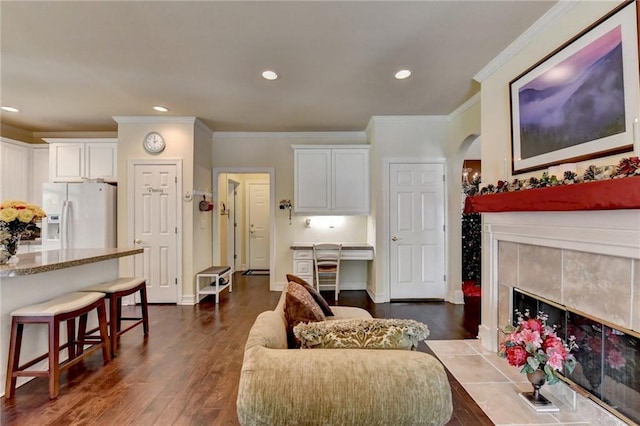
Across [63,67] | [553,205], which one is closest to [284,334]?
[553,205]

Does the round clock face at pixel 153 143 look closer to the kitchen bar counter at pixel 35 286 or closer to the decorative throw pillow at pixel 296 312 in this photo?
the kitchen bar counter at pixel 35 286

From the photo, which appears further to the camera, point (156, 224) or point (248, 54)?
point (156, 224)

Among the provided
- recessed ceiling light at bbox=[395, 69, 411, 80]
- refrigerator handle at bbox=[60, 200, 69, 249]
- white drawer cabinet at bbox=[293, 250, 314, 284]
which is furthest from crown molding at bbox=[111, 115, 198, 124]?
recessed ceiling light at bbox=[395, 69, 411, 80]

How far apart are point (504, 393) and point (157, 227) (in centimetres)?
448

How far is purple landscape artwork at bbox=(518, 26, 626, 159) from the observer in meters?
1.67

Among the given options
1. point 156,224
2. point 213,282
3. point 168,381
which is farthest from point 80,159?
point 168,381

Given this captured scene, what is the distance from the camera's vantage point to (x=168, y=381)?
237cm

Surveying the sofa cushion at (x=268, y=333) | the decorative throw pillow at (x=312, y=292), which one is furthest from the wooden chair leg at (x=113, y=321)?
the sofa cushion at (x=268, y=333)

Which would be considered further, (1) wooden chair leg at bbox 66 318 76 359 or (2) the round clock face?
(2) the round clock face

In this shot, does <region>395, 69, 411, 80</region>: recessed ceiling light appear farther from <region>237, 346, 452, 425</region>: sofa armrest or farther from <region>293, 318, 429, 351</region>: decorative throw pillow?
<region>237, 346, 452, 425</region>: sofa armrest

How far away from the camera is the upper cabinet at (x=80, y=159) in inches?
183

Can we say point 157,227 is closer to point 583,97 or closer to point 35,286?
point 35,286

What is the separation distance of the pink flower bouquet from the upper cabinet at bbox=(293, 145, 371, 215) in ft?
10.2

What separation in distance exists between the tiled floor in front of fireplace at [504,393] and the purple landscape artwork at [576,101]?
164 cm
